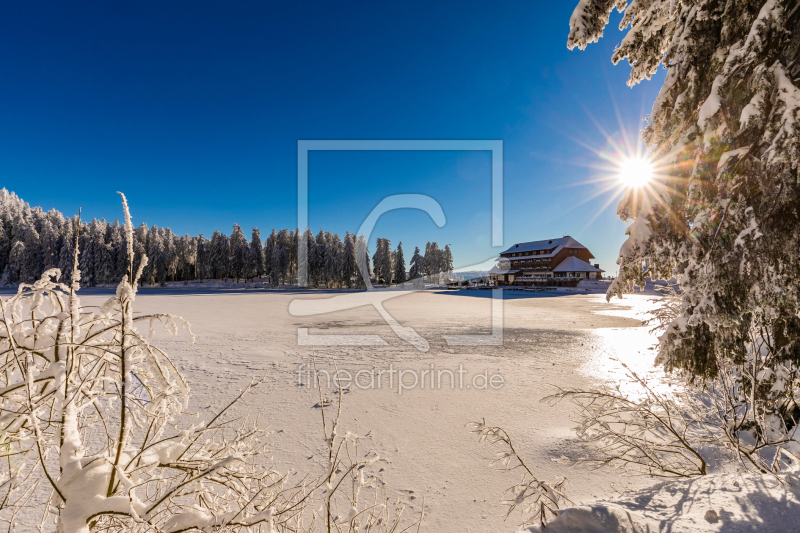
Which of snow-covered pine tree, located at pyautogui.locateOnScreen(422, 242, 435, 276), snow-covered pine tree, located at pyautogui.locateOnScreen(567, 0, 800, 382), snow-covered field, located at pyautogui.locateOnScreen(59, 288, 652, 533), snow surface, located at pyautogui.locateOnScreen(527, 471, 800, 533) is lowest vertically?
snow-covered field, located at pyautogui.locateOnScreen(59, 288, 652, 533)

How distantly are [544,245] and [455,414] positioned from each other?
63394 mm

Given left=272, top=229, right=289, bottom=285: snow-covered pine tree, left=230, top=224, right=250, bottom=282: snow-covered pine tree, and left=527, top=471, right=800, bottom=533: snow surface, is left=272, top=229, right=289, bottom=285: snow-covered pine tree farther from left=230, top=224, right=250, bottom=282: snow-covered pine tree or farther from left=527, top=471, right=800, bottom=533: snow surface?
left=527, top=471, right=800, bottom=533: snow surface

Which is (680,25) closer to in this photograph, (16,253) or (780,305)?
(780,305)

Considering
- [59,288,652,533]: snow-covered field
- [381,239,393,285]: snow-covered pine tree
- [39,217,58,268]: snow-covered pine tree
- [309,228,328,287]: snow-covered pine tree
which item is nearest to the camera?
[59,288,652,533]: snow-covered field

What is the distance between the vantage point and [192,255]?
7769 centimetres

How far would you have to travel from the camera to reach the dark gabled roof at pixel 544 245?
59.3m

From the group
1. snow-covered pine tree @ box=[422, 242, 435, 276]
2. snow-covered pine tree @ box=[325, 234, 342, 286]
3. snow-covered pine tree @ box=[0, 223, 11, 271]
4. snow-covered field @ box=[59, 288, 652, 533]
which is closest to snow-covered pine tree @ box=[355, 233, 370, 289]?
snow-covered pine tree @ box=[325, 234, 342, 286]

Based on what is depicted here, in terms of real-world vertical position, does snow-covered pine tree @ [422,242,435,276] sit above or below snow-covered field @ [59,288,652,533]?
above

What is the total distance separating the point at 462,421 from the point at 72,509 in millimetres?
5413

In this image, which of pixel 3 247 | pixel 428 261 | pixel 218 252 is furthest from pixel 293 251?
pixel 3 247

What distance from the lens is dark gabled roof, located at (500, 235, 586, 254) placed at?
59.3 meters

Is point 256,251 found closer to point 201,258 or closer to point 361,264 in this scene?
point 201,258

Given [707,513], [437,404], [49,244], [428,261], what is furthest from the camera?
Answer: [428,261]

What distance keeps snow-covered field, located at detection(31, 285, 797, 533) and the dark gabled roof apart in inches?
1995
